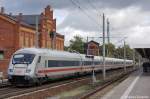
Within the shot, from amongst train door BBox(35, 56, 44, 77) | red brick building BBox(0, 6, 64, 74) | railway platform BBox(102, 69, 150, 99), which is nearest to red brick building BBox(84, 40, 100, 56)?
red brick building BBox(0, 6, 64, 74)

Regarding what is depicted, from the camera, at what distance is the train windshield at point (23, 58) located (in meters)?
33.7

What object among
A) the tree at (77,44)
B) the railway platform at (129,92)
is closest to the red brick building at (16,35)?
the railway platform at (129,92)

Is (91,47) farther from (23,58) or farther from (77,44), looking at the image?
(77,44)

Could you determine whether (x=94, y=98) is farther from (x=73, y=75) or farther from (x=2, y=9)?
(x=2, y=9)

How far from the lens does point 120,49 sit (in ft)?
508

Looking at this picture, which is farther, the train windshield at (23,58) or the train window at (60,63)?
the train window at (60,63)

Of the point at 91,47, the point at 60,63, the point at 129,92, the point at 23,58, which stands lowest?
the point at 129,92

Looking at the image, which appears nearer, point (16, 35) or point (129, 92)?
point (129, 92)

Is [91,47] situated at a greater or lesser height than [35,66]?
greater

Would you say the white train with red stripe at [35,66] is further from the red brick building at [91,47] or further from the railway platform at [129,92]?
the red brick building at [91,47]

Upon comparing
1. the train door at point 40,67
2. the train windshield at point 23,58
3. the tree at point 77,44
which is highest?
the tree at point 77,44

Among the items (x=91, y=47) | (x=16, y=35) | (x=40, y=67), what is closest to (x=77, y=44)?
(x=16, y=35)

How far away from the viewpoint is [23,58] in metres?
34.0

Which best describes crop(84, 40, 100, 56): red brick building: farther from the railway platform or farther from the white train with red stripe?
the railway platform
